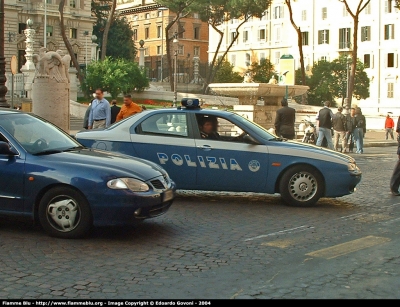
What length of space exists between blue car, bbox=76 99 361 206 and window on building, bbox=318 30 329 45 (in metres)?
73.7

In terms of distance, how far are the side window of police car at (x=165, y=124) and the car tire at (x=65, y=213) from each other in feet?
10.8

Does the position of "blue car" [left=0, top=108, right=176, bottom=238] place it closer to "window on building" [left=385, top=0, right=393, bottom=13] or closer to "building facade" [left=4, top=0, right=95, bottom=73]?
"building facade" [left=4, top=0, right=95, bottom=73]

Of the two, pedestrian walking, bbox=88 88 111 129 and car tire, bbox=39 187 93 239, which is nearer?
car tire, bbox=39 187 93 239

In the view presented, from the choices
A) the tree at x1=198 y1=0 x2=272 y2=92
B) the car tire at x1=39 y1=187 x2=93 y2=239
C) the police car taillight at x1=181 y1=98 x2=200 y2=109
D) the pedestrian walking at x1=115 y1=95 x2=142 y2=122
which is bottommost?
the car tire at x1=39 y1=187 x2=93 y2=239

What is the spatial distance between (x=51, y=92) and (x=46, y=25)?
54.4m

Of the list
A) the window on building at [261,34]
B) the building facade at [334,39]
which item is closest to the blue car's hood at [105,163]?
the building facade at [334,39]

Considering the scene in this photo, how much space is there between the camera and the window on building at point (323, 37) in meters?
82.1

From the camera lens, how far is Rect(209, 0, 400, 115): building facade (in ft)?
248

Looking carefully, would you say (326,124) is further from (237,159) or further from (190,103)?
(237,159)

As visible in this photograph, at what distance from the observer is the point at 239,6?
62.7 meters

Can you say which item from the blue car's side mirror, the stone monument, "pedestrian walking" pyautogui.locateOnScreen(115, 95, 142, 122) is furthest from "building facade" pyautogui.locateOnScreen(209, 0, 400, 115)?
the blue car's side mirror

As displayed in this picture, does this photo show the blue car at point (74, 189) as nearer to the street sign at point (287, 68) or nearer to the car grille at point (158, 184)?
the car grille at point (158, 184)

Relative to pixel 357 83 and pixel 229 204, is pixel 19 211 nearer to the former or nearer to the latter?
pixel 229 204

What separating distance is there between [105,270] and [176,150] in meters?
4.40
